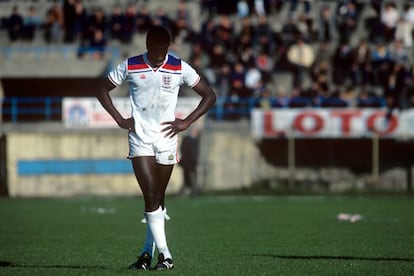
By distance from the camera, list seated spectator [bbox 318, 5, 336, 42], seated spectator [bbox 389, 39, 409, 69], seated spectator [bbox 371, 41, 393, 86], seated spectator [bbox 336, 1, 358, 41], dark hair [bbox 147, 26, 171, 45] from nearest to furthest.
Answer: dark hair [bbox 147, 26, 171, 45]
seated spectator [bbox 371, 41, 393, 86]
seated spectator [bbox 389, 39, 409, 69]
seated spectator [bbox 318, 5, 336, 42]
seated spectator [bbox 336, 1, 358, 41]

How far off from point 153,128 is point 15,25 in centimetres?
2704

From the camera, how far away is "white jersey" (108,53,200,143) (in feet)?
34.2

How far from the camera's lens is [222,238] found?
15.2 m

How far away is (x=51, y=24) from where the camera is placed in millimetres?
36250

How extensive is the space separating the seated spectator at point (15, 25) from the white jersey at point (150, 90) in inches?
1050

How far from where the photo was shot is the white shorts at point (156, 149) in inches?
411

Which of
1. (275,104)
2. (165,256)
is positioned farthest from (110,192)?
(165,256)

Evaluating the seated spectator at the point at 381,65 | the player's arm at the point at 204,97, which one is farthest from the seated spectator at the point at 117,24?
the player's arm at the point at 204,97

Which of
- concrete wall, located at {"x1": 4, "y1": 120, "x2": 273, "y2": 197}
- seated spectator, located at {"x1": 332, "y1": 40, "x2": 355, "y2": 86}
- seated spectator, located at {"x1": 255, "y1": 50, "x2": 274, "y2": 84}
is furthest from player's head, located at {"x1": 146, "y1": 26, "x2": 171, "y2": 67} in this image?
seated spectator, located at {"x1": 332, "y1": 40, "x2": 355, "y2": 86}

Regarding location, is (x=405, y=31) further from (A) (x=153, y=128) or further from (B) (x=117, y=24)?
(A) (x=153, y=128)

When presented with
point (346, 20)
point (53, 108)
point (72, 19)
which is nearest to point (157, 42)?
point (346, 20)

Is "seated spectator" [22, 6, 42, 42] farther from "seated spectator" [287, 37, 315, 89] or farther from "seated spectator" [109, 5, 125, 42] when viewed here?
"seated spectator" [287, 37, 315, 89]

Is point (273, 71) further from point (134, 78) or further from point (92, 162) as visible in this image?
point (134, 78)

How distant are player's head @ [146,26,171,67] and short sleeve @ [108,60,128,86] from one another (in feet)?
1.07
